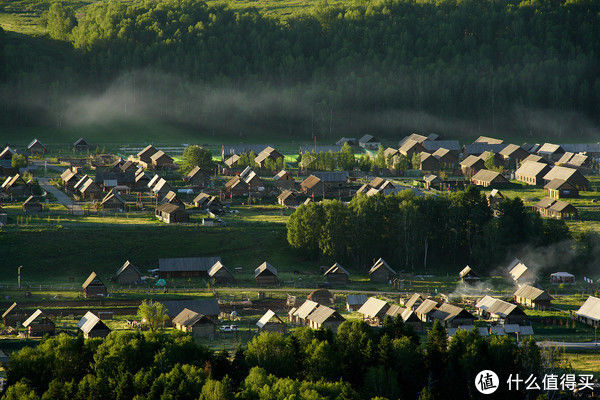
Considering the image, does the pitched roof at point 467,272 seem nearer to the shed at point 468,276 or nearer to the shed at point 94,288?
the shed at point 468,276

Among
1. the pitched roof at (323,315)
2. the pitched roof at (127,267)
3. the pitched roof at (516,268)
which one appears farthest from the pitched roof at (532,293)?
the pitched roof at (127,267)

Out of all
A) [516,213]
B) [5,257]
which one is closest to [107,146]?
[5,257]

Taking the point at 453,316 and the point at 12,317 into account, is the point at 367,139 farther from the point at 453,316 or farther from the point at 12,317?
the point at 12,317

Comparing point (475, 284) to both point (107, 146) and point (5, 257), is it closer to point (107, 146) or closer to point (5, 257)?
point (5, 257)

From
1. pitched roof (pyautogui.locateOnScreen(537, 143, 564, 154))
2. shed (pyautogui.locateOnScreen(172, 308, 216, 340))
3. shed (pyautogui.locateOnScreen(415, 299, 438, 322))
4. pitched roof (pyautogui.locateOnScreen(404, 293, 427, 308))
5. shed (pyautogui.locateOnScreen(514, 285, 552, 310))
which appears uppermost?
shed (pyautogui.locateOnScreen(172, 308, 216, 340))

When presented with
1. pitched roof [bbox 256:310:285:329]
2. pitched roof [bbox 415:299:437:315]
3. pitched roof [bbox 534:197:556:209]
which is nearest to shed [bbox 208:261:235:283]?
pitched roof [bbox 256:310:285:329]

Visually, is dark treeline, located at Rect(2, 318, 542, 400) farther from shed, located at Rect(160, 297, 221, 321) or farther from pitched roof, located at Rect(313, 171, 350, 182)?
pitched roof, located at Rect(313, 171, 350, 182)

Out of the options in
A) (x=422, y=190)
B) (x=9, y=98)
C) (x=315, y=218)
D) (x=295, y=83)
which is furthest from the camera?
(x=295, y=83)
